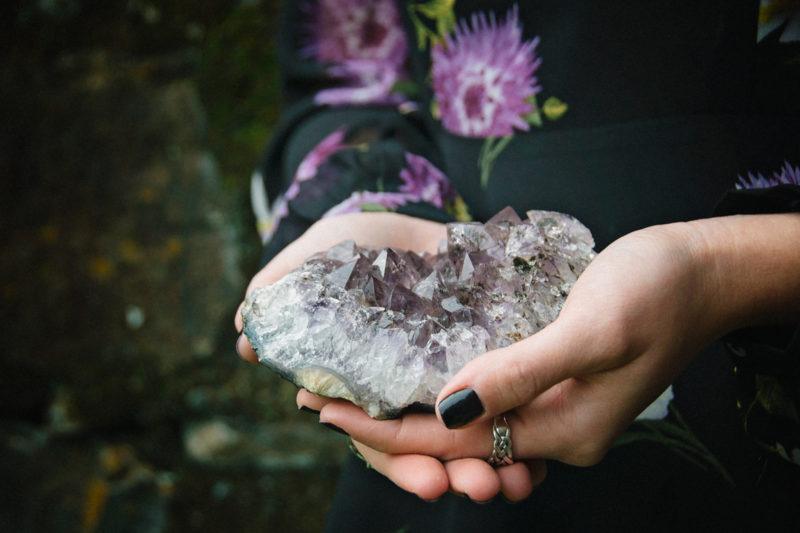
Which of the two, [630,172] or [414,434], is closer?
[414,434]

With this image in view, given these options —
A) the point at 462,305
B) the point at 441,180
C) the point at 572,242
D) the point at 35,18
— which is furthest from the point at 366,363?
the point at 35,18

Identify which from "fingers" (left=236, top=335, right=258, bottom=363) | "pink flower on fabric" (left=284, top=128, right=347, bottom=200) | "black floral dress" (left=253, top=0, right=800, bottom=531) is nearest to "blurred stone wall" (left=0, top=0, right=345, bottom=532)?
"pink flower on fabric" (left=284, top=128, right=347, bottom=200)

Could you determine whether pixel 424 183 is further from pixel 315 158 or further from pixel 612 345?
pixel 612 345

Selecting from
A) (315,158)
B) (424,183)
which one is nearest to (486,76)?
(424,183)

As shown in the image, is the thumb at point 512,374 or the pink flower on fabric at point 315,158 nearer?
the thumb at point 512,374

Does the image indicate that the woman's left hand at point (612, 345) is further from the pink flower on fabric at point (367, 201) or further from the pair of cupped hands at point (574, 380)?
the pink flower on fabric at point (367, 201)

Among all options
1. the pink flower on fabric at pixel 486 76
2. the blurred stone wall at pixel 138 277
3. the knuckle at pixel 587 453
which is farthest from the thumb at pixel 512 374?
the blurred stone wall at pixel 138 277
